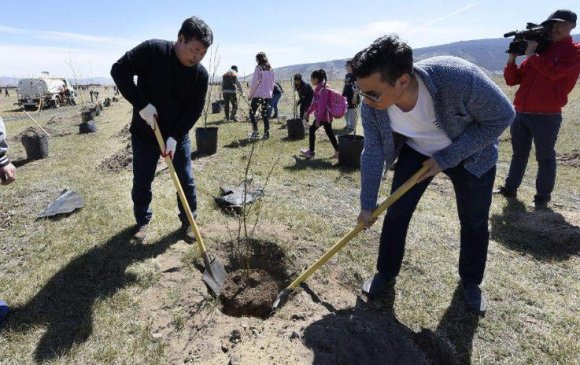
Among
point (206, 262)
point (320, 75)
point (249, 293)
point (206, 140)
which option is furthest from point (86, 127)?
point (249, 293)

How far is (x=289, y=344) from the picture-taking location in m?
2.20

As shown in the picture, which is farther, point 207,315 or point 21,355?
point 207,315

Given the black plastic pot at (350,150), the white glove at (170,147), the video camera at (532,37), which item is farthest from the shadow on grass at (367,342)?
the black plastic pot at (350,150)

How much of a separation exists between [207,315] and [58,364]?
90 cm

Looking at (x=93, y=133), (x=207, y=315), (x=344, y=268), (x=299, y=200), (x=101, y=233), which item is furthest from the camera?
(x=93, y=133)

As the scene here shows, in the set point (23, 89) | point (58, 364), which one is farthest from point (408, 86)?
point (23, 89)

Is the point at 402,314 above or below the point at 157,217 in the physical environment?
below

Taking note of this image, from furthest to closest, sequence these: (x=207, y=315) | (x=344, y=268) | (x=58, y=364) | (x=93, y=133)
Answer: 1. (x=93, y=133)
2. (x=344, y=268)
3. (x=207, y=315)
4. (x=58, y=364)

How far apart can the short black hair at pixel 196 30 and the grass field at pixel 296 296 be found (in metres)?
1.78

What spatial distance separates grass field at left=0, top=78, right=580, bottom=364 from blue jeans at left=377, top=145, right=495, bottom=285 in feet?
1.05

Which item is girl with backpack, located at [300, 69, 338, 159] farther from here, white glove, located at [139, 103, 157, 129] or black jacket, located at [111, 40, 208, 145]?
white glove, located at [139, 103, 157, 129]

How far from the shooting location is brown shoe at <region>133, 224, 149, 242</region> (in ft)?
11.4

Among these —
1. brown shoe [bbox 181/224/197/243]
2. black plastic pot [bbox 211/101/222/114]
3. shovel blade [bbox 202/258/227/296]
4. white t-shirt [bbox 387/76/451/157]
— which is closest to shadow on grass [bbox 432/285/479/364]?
white t-shirt [bbox 387/76/451/157]

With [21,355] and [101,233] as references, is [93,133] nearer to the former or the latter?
[101,233]
